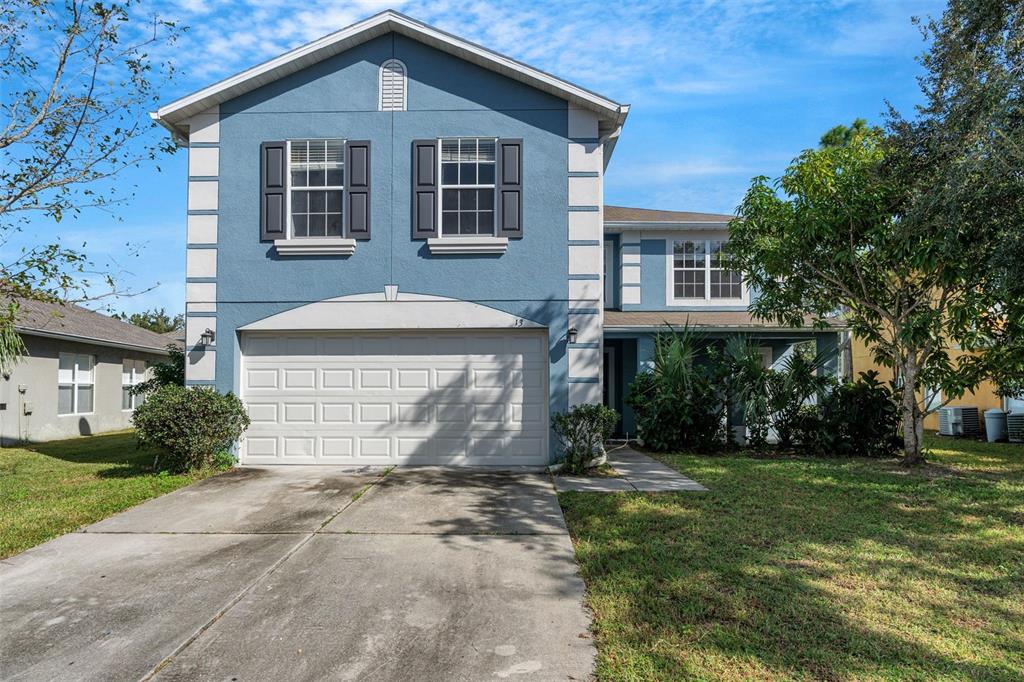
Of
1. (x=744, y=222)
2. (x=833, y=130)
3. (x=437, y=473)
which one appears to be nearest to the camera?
(x=437, y=473)

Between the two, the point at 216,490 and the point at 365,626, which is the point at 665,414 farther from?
the point at 365,626

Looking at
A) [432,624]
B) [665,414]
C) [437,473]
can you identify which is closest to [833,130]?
[665,414]

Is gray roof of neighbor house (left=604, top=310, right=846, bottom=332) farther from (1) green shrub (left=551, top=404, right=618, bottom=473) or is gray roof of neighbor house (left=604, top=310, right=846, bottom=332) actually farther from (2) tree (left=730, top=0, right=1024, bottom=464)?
(1) green shrub (left=551, top=404, right=618, bottom=473)

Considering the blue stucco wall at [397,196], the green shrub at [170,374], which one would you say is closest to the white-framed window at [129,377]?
the green shrub at [170,374]

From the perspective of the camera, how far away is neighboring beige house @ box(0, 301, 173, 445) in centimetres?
1533

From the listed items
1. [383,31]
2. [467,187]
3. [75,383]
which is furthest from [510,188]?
[75,383]

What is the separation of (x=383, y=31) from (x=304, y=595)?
353 inches

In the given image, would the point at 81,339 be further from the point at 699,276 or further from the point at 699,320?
the point at 699,276

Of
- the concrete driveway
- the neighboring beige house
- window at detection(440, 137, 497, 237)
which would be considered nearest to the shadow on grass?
the neighboring beige house

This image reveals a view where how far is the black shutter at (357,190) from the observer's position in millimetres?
10469

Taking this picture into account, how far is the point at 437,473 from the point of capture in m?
9.90

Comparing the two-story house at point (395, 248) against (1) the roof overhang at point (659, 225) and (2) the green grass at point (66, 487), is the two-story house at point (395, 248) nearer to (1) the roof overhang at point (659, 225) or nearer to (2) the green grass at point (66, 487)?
(2) the green grass at point (66, 487)

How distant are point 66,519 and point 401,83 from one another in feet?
25.2

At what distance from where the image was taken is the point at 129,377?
20719mm
